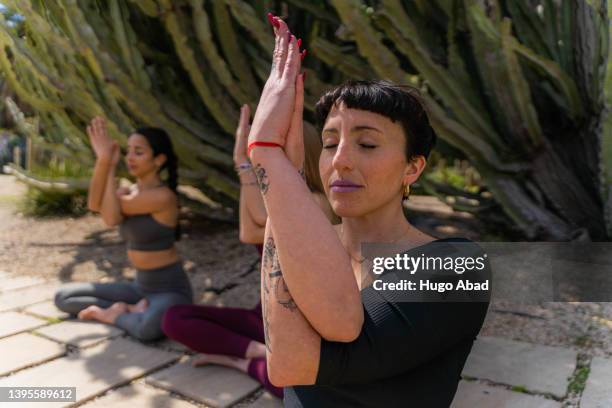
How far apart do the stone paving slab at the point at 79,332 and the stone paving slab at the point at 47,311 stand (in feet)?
0.50

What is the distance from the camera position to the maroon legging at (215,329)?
8.93 feet

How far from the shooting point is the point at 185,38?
394 centimetres

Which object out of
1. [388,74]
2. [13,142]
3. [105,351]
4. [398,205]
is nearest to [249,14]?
[388,74]

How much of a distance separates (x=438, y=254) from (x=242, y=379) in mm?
1809

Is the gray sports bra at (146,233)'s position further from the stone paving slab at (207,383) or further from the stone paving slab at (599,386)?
the stone paving slab at (599,386)

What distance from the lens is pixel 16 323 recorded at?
3.35 m

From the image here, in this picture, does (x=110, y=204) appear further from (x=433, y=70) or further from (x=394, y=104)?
(x=394, y=104)

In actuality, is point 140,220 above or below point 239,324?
above

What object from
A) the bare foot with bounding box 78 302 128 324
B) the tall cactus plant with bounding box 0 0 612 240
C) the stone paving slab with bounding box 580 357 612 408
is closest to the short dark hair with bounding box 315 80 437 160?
the stone paving slab with bounding box 580 357 612 408

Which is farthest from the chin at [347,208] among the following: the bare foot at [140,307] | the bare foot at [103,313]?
the bare foot at [103,313]

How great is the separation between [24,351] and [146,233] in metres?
0.97

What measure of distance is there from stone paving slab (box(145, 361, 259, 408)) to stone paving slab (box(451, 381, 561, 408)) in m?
1.00

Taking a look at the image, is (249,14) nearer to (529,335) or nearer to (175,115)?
(175,115)

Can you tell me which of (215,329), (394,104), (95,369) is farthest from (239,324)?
(394,104)
